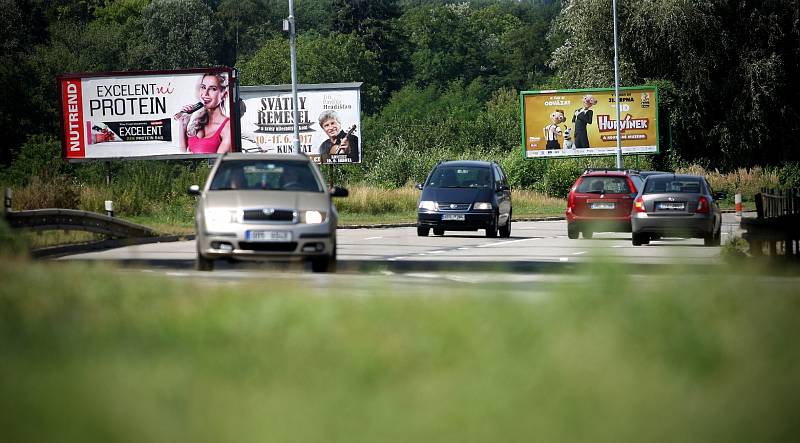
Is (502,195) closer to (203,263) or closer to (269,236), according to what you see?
(203,263)

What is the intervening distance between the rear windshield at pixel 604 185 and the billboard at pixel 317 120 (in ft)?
83.6

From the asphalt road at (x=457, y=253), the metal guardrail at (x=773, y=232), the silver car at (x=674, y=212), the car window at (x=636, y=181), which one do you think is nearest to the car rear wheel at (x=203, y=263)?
the asphalt road at (x=457, y=253)

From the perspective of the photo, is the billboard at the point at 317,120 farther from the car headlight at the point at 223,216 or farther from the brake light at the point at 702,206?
the car headlight at the point at 223,216

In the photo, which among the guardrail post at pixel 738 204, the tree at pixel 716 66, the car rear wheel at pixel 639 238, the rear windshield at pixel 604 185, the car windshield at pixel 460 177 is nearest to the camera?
the car rear wheel at pixel 639 238

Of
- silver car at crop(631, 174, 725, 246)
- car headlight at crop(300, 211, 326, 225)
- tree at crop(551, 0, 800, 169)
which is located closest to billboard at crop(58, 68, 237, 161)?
tree at crop(551, 0, 800, 169)

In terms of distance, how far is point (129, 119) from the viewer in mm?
53656

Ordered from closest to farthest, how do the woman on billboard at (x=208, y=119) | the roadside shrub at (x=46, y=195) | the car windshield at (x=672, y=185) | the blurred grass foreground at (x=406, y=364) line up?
the blurred grass foreground at (x=406, y=364)
the car windshield at (x=672, y=185)
the roadside shrub at (x=46, y=195)
the woman on billboard at (x=208, y=119)

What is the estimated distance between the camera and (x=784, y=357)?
7.58 meters

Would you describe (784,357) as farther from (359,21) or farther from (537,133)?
(359,21)

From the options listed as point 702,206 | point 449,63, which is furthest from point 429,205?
point 449,63

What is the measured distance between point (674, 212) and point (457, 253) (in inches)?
189

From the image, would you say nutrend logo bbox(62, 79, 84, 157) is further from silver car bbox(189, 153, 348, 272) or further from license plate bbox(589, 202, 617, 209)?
silver car bbox(189, 153, 348, 272)

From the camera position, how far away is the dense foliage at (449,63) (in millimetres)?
71062

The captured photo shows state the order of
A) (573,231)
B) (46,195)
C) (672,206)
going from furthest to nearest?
(46,195), (573,231), (672,206)
